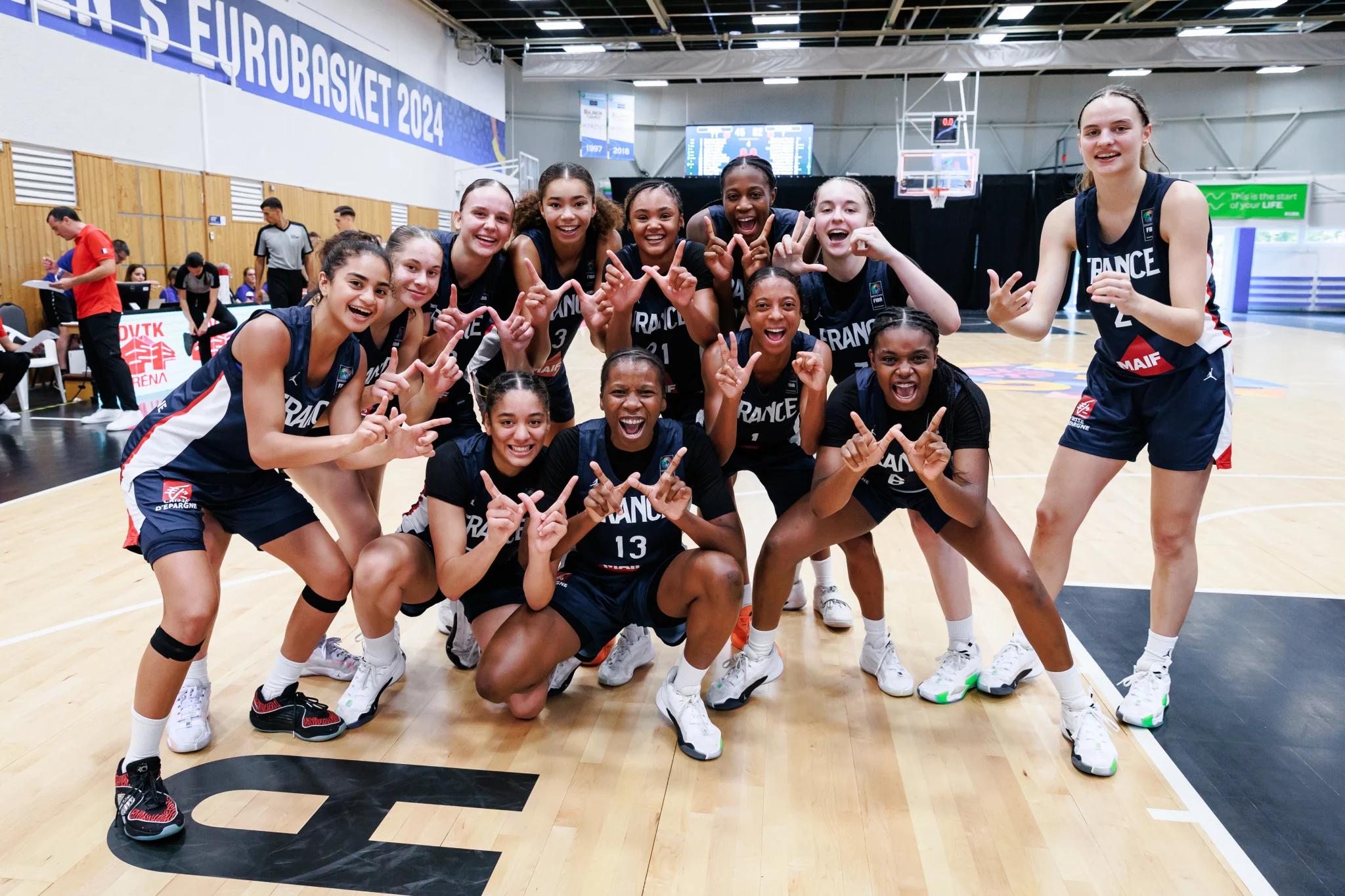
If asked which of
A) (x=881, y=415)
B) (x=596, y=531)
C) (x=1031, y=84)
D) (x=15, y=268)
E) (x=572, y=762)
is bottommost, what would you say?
(x=572, y=762)

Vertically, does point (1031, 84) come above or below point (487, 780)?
above

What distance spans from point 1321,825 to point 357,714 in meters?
2.68

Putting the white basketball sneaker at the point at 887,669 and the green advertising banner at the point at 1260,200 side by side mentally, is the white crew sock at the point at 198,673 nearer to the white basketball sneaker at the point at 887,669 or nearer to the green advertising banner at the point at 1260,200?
the white basketball sneaker at the point at 887,669

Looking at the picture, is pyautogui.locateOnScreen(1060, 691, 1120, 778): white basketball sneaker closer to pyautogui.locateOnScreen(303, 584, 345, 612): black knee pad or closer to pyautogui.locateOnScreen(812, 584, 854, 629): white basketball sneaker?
pyautogui.locateOnScreen(812, 584, 854, 629): white basketball sneaker

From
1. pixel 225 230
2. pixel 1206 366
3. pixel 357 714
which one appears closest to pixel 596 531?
pixel 357 714

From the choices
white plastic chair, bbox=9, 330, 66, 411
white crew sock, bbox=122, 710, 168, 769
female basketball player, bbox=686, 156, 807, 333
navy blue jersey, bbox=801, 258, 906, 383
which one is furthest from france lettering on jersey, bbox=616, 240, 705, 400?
white plastic chair, bbox=9, 330, 66, 411

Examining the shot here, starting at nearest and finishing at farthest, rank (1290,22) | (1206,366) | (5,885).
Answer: (5,885) < (1206,366) < (1290,22)

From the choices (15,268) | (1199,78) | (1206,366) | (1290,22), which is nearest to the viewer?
(1206,366)

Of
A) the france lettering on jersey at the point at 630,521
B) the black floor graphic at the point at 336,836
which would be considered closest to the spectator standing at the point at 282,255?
the france lettering on jersey at the point at 630,521

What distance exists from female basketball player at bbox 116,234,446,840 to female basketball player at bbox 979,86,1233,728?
1917 millimetres

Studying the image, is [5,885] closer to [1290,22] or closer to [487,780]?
[487,780]

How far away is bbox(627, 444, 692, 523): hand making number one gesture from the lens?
2.75 m

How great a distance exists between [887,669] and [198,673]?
87.4 inches

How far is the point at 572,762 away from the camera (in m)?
2.75
